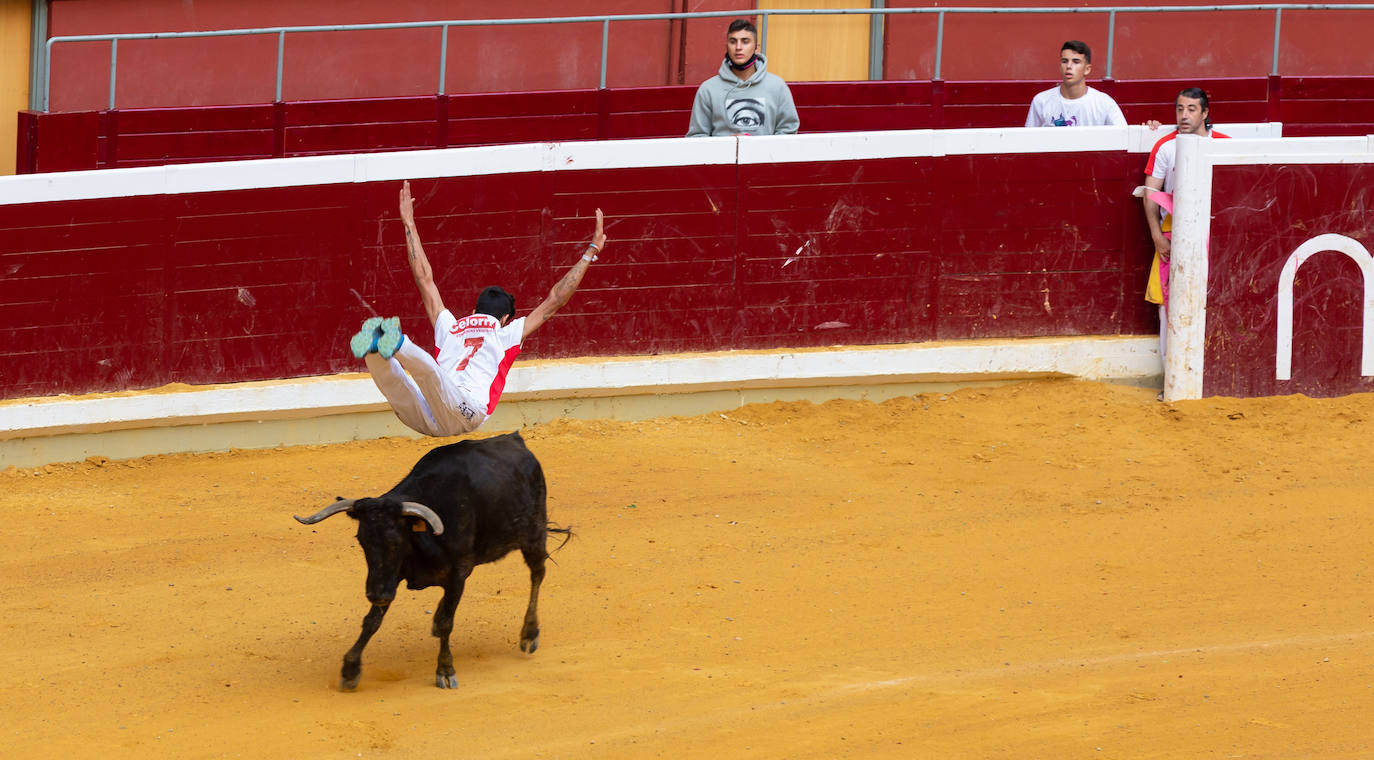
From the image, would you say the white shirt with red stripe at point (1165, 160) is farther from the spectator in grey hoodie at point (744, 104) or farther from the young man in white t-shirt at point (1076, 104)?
the spectator in grey hoodie at point (744, 104)

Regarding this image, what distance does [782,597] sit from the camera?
349 inches

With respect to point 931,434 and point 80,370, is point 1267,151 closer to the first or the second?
point 931,434

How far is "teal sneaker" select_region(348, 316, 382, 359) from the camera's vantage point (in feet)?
24.1

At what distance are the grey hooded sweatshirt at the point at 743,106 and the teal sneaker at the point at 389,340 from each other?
5.14m

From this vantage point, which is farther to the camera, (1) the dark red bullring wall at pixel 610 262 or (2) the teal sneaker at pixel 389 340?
(1) the dark red bullring wall at pixel 610 262

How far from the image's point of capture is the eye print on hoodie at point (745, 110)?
12148mm

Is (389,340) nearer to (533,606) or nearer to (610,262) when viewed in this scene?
(533,606)

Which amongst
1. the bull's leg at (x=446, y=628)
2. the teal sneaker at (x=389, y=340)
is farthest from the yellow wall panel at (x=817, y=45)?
the bull's leg at (x=446, y=628)

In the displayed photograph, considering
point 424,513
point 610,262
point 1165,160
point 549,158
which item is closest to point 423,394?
point 424,513

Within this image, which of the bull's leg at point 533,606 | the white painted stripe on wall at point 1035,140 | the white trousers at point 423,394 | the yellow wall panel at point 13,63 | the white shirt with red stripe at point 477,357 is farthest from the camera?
the yellow wall panel at point 13,63

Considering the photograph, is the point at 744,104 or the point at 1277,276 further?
the point at 1277,276

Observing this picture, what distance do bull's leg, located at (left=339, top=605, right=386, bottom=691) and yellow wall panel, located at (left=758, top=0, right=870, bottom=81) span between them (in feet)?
30.3

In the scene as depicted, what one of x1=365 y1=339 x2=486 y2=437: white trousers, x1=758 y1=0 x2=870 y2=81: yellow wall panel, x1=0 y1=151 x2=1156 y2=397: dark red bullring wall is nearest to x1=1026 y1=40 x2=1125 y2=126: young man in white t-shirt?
x1=0 y1=151 x2=1156 y2=397: dark red bullring wall

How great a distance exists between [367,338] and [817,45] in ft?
30.6
